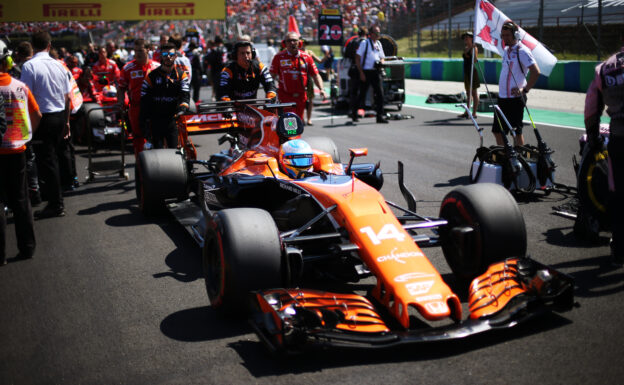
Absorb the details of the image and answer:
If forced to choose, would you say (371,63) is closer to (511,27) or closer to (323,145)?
(511,27)

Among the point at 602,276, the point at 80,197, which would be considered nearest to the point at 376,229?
the point at 602,276

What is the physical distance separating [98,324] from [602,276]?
385 centimetres

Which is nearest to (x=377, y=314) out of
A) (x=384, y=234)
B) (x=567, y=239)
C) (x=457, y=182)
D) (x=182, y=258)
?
(x=384, y=234)

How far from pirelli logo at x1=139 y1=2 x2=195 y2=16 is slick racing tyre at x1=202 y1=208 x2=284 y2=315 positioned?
22487 millimetres

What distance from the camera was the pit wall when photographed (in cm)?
1814

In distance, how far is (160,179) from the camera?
23.8 ft

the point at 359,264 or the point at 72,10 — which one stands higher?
the point at 72,10

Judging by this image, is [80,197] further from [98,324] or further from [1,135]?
[98,324]

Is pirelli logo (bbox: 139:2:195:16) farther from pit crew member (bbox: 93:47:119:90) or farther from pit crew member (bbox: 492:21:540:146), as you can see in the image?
pit crew member (bbox: 492:21:540:146)

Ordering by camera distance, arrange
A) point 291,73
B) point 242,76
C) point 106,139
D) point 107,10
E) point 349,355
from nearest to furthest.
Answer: point 349,355 < point 242,76 < point 291,73 < point 106,139 < point 107,10

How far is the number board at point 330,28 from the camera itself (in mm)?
18422

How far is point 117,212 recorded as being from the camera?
315 inches

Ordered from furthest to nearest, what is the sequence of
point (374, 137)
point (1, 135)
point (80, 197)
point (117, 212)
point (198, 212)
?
point (374, 137) → point (80, 197) → point (117, 212) → point (198, 212) → point (1, 135)

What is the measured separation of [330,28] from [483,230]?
1490 cm
